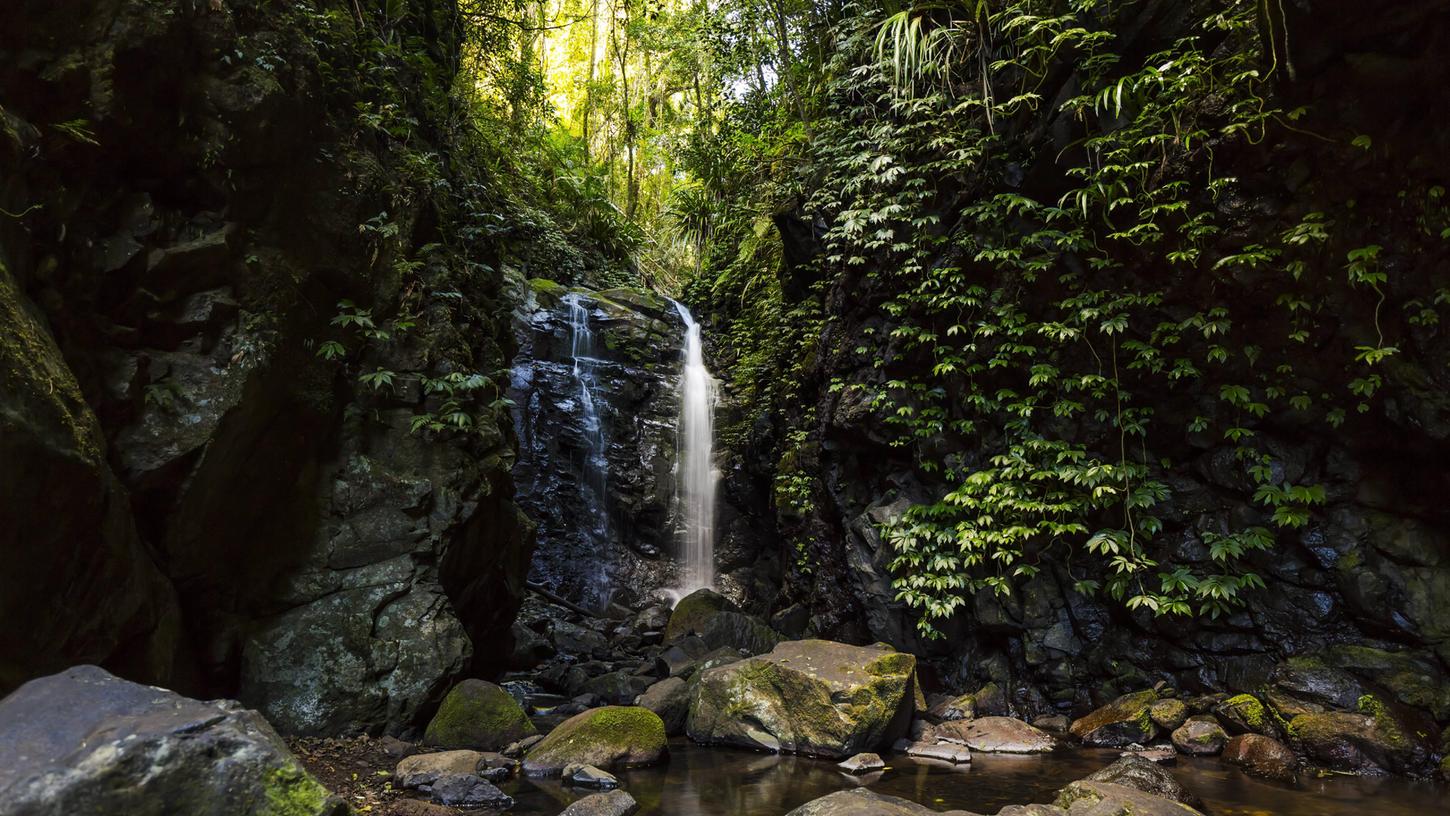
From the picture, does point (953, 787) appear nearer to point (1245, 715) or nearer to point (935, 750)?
point (935, 750)

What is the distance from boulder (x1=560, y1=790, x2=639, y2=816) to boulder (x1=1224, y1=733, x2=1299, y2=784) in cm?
488

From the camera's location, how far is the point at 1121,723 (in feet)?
23.5

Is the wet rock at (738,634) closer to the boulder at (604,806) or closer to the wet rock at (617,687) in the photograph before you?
the wet rock at (617,687)

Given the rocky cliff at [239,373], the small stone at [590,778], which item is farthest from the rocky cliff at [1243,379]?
the rocky cliff at [239,373]

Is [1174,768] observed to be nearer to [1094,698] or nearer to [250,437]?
[1094,698]

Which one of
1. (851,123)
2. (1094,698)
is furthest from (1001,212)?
(1094,698)

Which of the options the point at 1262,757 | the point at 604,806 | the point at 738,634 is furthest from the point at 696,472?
the point at 1262,757

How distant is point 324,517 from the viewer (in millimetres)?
7031

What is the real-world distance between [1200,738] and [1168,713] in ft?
1.19

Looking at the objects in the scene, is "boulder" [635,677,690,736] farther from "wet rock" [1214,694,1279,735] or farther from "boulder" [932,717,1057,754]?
"wet rock" [1214,694,1279,735]

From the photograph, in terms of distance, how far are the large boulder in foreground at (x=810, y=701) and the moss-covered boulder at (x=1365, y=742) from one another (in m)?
3.24

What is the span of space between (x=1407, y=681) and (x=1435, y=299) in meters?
3.19

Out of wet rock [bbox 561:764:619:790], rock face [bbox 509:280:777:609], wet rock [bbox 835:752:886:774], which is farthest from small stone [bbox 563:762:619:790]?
rock face [bbox 509:280:777:609]

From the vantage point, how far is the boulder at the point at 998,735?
7.06m
